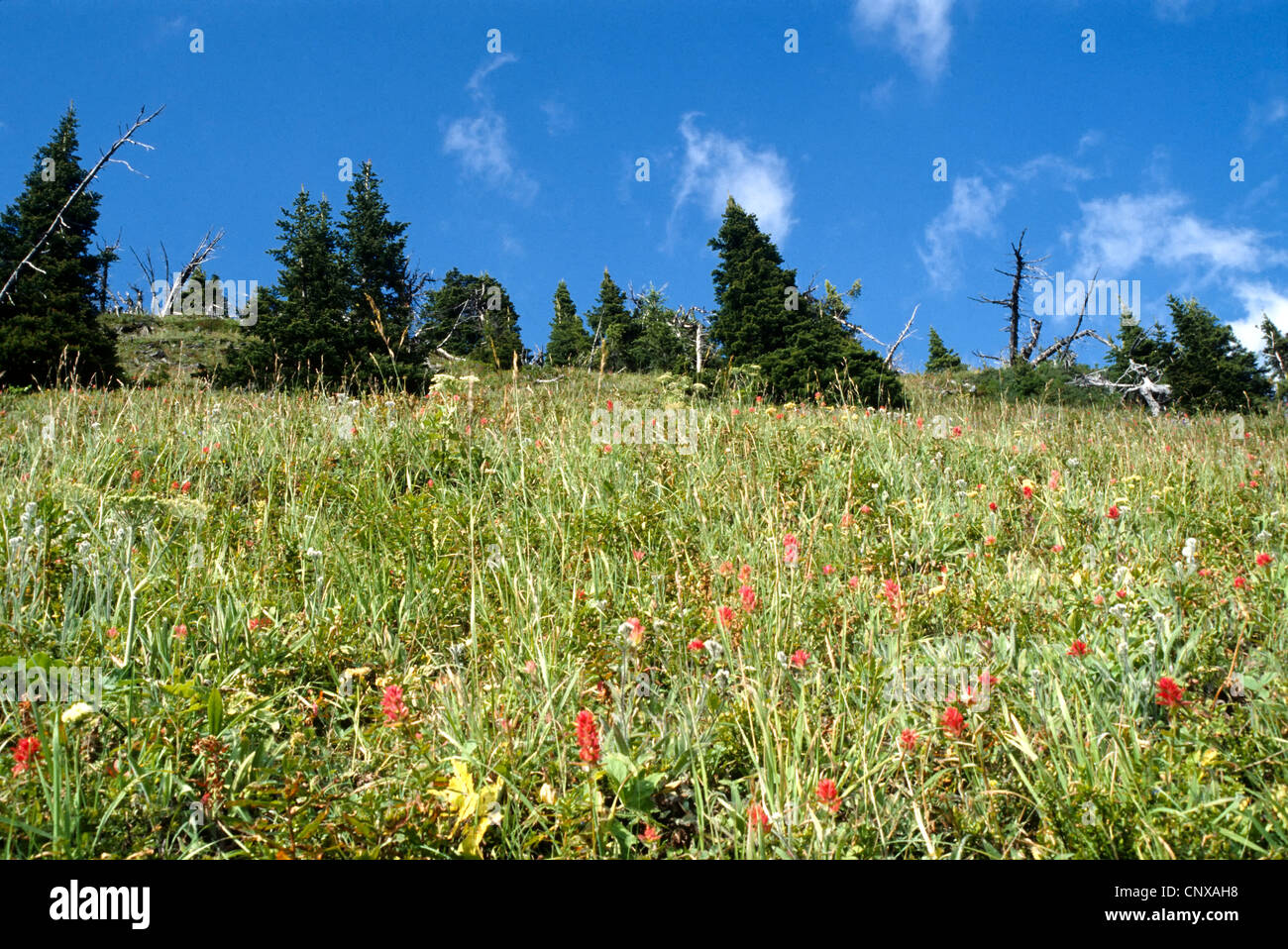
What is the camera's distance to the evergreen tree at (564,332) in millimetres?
40000

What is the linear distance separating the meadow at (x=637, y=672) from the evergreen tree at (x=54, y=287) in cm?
1333

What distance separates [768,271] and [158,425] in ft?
60.6

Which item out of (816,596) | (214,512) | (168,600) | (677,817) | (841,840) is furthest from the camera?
(214,512)

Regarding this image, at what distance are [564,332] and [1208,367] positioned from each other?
34.9 meters

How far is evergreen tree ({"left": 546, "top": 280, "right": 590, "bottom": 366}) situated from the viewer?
40.0m

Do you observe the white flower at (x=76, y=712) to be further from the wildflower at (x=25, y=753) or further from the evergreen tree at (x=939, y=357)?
the evergreen tree at (x=939, y=357)

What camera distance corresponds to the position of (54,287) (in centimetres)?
1998

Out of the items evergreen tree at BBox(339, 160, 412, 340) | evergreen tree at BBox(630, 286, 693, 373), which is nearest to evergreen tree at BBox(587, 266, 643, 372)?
evergreen tree at BBox(630, 286, 693, 373)

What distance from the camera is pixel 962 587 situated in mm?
3195

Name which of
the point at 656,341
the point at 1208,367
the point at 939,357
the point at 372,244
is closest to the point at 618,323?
the point at 656,341

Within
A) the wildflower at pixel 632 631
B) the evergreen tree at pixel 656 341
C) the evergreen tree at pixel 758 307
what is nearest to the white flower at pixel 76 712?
the wildflower at pixel 632 631

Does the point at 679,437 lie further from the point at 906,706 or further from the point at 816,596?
the point at 906,706

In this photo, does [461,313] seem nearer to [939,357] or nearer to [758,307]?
[758,307]
